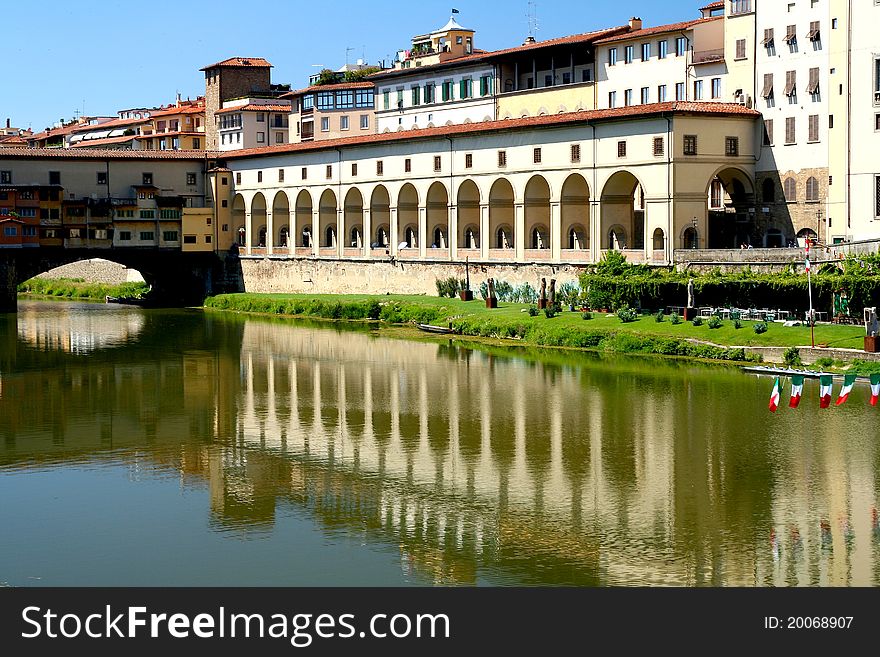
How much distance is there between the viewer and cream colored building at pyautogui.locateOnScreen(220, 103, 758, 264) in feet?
170

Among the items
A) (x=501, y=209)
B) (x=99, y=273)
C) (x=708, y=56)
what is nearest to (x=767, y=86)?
(x=708, y=56)

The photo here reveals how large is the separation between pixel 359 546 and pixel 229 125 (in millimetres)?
71355

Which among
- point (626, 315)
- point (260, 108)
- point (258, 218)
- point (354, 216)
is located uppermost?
point (260, 108)

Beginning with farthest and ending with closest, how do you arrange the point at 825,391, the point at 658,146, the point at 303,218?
the point at 303,218 → the point at 658,146 → the point at 825,391

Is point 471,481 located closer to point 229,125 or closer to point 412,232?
point 412,232

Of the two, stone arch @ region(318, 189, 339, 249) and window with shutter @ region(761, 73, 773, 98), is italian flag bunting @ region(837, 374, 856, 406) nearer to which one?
window with shutter @ region(761, 73, 773, 98)

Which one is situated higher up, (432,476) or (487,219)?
(487,219)

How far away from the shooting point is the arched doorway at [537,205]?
Result: 59219 millimetres

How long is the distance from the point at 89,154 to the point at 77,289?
1383 centimetres

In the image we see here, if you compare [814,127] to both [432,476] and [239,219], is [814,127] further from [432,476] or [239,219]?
[239,219]

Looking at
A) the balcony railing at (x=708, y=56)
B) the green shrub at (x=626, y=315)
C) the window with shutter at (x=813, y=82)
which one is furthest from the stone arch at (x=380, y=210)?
the window with shutter at (x=813, y=82)

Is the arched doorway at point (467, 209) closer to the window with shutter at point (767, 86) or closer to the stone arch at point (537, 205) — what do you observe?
the stone arch at point (537, 205)

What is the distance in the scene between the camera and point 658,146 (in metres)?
51.8
